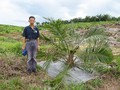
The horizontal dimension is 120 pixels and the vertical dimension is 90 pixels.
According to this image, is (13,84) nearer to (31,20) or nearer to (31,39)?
(31,39)

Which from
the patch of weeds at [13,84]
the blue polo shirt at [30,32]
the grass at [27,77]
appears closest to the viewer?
the patch of weeds at [13,84]

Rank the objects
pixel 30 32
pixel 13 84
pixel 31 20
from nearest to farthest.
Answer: pixel 13 84, pixel 31 20, pixel 30 32

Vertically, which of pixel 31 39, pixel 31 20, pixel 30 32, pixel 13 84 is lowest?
pixel 13 84

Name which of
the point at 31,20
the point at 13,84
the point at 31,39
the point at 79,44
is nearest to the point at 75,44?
the point at 79,44

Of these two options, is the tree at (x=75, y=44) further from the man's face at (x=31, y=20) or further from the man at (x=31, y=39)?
the man's face at (x=31, y=20)

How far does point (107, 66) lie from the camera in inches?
488

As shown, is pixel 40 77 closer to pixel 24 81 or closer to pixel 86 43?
pixel 24 81

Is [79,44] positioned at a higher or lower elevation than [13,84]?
higher

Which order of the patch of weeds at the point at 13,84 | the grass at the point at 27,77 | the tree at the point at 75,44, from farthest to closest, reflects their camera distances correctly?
the tree at the point at 75,44 → the grass at the point at 27,77 → the patch of weeds at the point at 13,84

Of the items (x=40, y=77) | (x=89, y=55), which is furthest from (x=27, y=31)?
(x=89, y=55)

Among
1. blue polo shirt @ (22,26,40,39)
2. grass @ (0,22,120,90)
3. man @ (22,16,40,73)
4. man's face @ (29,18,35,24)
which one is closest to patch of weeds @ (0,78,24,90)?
grass @ (0,22,120,90)

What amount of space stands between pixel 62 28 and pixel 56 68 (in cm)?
121

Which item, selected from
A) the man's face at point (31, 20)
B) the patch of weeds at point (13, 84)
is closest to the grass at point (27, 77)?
the patch of weeds at point (13, 84)

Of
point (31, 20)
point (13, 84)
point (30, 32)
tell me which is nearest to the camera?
point (13, 84)
